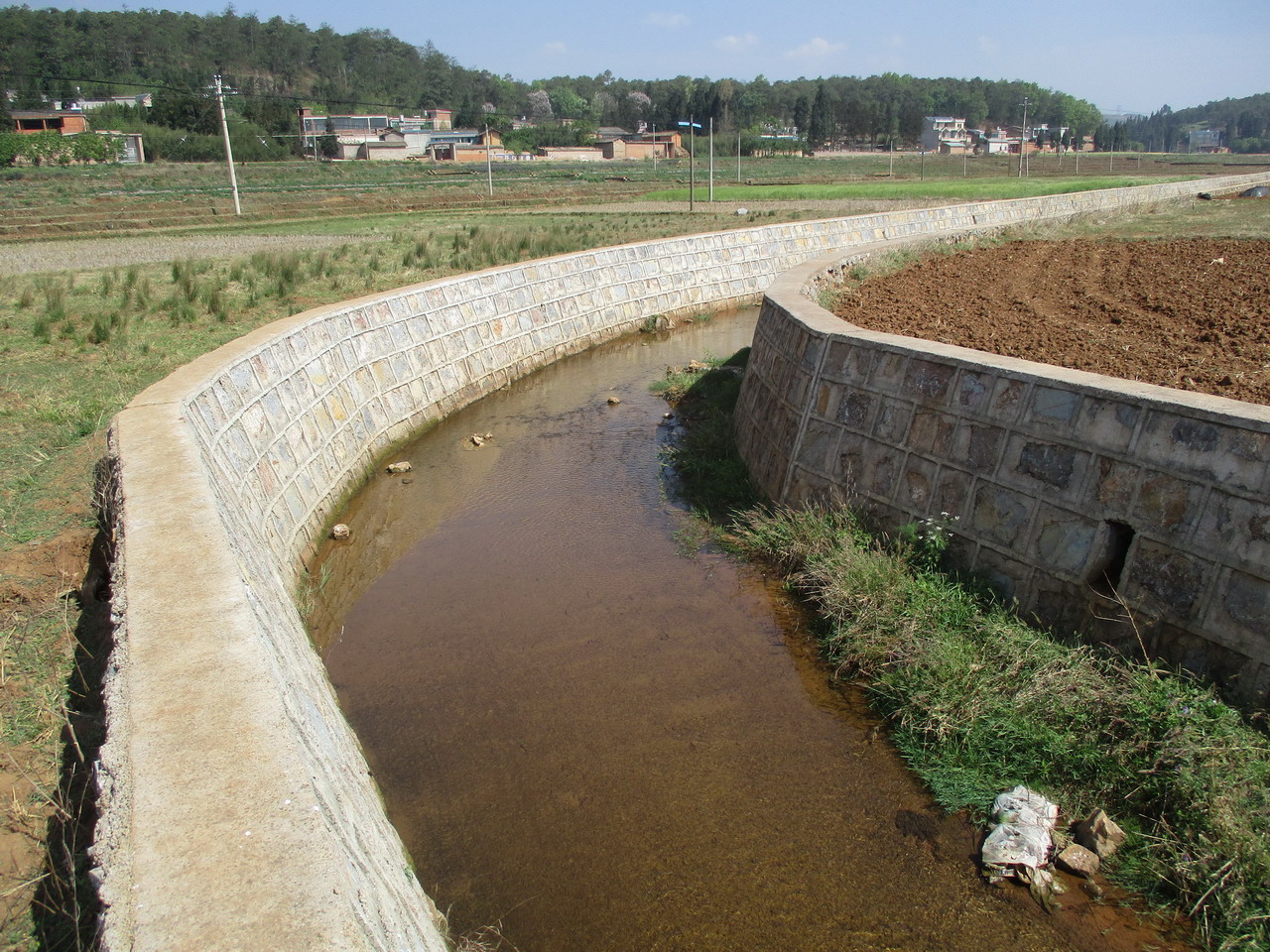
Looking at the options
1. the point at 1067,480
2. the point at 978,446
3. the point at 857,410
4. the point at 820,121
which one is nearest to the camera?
the point at 1067,480

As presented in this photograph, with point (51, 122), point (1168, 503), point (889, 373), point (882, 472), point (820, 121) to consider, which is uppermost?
point (820, 121)

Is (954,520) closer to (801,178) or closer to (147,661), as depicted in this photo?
(147,661)

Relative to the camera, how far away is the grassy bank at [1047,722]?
4469 mm

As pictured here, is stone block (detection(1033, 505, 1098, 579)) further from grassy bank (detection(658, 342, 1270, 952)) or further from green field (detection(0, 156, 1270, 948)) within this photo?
green field (detection(0, 156, 1270, 948))

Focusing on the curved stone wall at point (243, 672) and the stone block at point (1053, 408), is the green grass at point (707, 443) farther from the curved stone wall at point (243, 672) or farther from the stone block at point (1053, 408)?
the stone block at point (1053, 408)

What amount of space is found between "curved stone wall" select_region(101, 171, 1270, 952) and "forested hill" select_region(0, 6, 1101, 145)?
81914mm

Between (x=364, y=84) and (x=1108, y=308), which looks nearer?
(x=1108, y=308)

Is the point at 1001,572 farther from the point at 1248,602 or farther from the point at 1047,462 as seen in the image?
the point at 1248,602

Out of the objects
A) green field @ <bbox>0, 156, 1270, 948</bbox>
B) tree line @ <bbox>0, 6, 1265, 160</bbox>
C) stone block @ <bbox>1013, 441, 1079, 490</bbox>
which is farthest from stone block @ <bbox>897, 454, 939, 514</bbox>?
tree line @ <bbox>0, 6, 1265, 160</bbox>

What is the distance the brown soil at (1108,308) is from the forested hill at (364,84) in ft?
264

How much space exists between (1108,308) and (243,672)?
34.4ft

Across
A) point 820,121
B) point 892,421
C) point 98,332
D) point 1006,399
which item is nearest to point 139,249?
point 98,332

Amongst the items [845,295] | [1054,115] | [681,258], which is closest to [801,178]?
[681,258]

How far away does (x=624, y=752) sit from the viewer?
602 cm
